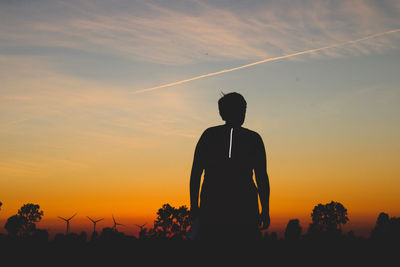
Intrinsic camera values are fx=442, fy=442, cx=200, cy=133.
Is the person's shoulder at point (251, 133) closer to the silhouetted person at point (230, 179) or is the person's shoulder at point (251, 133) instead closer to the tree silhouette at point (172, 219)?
the silhouetted person at point (230, 179)

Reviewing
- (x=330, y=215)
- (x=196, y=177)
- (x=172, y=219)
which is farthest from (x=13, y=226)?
(x=196, y=177)

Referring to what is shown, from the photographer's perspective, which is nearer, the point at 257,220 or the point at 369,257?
the point at 257,220

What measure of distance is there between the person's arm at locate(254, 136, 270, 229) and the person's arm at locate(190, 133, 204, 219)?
1.03m

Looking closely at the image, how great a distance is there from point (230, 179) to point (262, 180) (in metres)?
0.74

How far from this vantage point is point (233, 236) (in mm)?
7707

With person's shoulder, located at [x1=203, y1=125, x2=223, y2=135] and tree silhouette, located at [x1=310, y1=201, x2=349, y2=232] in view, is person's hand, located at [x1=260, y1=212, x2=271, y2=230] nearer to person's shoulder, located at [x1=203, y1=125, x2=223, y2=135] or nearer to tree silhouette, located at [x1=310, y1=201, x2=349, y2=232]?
person's shoulder, located at [x1=203, y1=125, x2=223, y2=135]

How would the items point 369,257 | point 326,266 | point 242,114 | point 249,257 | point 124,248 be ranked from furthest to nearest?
point 124,248 < point 369,257 < point 326,266 < point 242,114 < point 249,257

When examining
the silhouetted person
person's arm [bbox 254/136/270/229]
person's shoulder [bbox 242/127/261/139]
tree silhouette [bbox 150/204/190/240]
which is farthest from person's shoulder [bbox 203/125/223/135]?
tree silhouette [bbox 150/204/190/240]

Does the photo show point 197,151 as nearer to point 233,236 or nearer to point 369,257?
point 233,236

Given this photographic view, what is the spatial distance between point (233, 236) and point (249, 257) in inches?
17.4

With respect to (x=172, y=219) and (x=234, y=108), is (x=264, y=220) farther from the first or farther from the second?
(x=172, y=219)

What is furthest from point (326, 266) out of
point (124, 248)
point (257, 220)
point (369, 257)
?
point (124, 248)

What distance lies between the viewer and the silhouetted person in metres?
7.81

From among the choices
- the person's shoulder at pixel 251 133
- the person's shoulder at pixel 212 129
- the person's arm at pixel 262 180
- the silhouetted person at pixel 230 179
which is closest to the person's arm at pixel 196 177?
the silhouetted person at pixel 230 179
